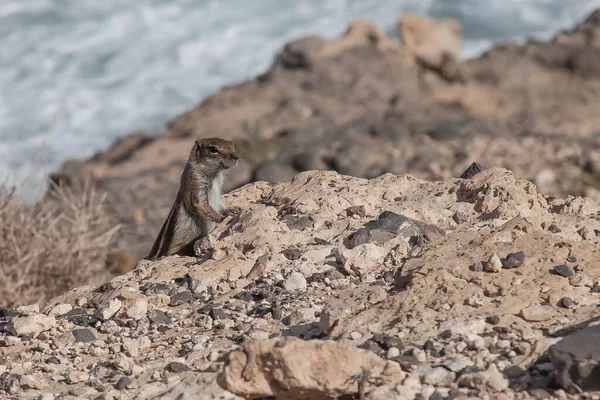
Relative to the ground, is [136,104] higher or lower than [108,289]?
lower

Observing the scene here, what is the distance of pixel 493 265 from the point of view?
4160 mm

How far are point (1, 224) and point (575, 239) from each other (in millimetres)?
4819

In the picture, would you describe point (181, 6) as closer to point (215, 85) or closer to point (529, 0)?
point (215, 85)

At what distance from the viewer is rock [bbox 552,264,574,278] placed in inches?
162

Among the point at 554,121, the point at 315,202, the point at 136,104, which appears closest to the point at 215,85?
the point at 136,104

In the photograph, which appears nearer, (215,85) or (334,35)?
(215,85)

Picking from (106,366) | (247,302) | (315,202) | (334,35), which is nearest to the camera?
(106,366)

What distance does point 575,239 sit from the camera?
4.73 metres

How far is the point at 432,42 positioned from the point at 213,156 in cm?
1477

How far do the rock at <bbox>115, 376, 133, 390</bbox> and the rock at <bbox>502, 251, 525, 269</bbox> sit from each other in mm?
1567

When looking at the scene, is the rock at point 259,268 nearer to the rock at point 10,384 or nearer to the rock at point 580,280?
the rock at point 10,384

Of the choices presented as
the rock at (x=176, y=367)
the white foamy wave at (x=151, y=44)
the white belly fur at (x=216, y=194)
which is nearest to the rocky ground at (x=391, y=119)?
the white belly fur at (x=216, y=194)

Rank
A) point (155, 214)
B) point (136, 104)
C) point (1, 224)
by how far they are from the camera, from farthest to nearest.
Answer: point (136, 104) → point (155, 214) → point (1, 224)

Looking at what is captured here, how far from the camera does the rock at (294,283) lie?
464cm
